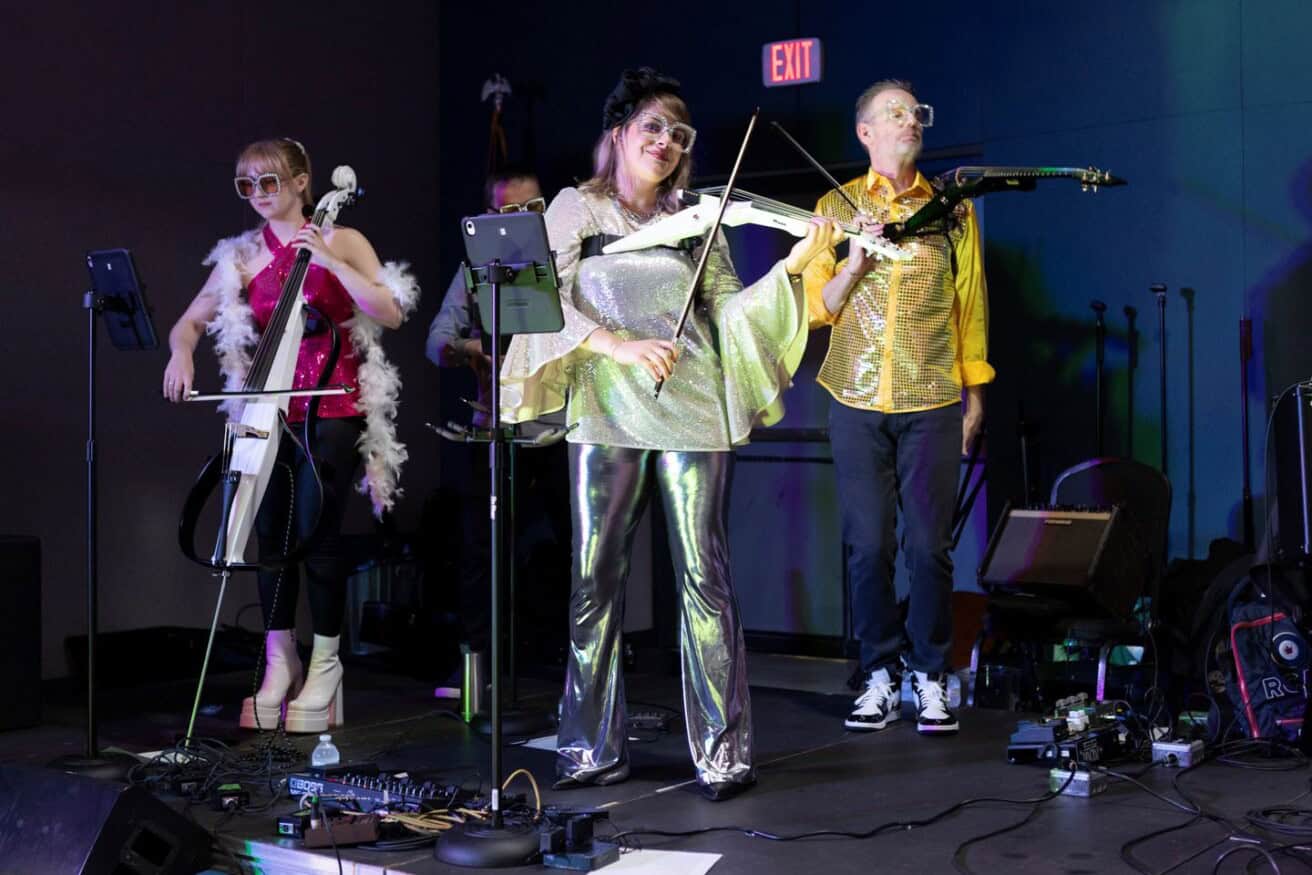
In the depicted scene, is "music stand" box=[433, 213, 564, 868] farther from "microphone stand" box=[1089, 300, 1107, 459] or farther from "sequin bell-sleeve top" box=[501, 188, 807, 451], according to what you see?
"microphone stand" box=[1089, 300, 1107, 459]

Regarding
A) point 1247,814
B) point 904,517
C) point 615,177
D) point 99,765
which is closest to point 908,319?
point 904,517

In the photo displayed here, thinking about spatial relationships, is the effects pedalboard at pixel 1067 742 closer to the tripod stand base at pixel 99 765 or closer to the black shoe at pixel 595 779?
the black shoe at pixel 595 779

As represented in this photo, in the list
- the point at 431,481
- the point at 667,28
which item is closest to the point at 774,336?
the point at 667,28

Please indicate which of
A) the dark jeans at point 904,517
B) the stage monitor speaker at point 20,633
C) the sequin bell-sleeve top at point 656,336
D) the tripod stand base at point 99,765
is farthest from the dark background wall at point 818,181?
the sequin bell-sleeve top at point 656,336

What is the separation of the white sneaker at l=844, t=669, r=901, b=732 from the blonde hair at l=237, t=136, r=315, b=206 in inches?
83.0

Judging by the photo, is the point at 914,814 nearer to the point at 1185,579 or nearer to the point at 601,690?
the point at 601,690

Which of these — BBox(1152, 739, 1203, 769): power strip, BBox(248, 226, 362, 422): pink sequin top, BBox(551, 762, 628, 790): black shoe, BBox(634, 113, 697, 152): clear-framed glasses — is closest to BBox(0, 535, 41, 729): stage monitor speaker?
BBox(248, 226, 362, 422): pink sequin top

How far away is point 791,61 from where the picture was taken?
551cm

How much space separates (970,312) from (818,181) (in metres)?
1.67

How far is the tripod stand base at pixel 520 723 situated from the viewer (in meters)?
4.00

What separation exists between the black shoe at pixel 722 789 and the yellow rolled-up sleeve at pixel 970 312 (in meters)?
1.46

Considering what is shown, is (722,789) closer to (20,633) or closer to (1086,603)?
(1086,603)

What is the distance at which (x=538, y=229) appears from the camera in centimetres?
271

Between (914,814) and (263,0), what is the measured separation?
4.14m
